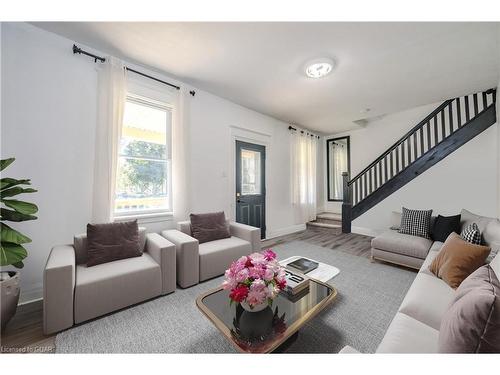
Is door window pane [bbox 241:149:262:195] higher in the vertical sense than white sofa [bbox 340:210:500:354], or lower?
higher

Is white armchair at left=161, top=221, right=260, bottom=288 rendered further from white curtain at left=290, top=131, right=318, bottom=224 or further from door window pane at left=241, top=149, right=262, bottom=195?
white curtain at left=290, top=131, right=318, bottom=224

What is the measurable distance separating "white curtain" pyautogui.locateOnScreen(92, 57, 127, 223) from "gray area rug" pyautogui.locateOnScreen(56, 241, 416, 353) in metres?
1.21

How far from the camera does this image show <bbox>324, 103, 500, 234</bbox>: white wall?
335 cm

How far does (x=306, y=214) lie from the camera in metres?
5.23

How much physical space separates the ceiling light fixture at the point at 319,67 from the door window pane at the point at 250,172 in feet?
5.97

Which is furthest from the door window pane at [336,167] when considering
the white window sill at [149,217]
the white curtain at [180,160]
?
the white window sill at [149,217]

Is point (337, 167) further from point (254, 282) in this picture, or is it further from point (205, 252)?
point (254, 282)

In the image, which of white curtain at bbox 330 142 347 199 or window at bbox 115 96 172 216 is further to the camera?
white curtain at bbox 330 142 347 199

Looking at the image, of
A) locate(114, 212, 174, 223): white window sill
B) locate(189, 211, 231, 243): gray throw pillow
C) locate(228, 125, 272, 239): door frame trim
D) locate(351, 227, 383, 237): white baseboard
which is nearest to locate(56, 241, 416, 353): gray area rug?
locate(189, 211, 231, 243): gray throw pillow

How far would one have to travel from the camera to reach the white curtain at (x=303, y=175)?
490 centimetres

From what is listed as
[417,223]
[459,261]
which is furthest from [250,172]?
[459,261]
